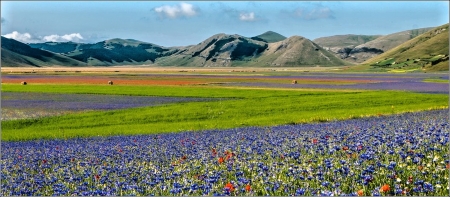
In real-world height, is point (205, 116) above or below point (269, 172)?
below

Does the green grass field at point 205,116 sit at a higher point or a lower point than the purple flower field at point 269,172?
lower

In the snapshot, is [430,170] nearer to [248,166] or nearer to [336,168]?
[336,168]

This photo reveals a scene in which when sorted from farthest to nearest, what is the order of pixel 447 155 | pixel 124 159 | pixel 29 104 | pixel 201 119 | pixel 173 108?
1. pixel 29 104
2. pixel 173 108
3. pixel 201 119
4. pixel 124 159
5. pixel 447 155

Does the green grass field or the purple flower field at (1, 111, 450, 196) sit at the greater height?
the purple flower field at (1, 111, 450, 196)

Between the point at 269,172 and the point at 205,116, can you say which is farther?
the point at 205,116

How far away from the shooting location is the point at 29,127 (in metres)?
33.2

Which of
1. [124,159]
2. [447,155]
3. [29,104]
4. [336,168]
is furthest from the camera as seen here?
[29,104]

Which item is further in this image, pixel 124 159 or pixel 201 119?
pixel 201 119

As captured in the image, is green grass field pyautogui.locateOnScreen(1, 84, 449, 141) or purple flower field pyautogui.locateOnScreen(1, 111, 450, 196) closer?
purple flower field pyautogui.locateOnScreen(1, 111, 450, 196)

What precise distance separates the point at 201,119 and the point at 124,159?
23.5 meters

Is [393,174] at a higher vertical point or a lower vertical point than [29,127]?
higher

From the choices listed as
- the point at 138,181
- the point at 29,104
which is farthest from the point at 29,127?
the point at 138,181

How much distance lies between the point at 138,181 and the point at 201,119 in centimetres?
2684

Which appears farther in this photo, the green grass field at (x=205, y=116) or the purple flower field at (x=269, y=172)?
the green grass field at (x=205, y=116)
